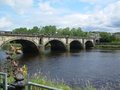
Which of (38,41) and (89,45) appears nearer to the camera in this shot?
(38,41)

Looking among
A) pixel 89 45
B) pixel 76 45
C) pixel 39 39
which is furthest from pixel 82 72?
pixel 89 45

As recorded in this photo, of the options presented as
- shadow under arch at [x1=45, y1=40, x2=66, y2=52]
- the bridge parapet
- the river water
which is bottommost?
the river water

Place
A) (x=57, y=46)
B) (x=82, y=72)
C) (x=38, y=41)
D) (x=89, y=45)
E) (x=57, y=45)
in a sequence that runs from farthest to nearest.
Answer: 1. (x=89, y=45)
2. (x=57, y=46)
3. (x=57, y=45)
4. (x=38, y=41)
5. (x=82, y=72)

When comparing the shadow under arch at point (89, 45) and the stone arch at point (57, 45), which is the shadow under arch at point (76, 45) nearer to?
the shadow under arch at point (89, 45)

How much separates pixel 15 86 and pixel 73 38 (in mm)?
124827

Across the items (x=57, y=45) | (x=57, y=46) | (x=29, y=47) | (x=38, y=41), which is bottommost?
(x=57, y=46)

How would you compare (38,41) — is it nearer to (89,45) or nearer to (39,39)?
(39,39)

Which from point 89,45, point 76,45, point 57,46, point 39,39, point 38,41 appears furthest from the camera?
point 89,45

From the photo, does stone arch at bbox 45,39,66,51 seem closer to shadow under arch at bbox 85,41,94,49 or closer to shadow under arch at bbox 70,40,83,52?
shadow under arch at bbox 70,40,83,52

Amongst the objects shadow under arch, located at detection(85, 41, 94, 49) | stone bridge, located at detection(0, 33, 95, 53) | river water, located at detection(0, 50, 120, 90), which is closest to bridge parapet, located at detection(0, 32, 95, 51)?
stone bridge, located at detection(0, 33, 95, 53)

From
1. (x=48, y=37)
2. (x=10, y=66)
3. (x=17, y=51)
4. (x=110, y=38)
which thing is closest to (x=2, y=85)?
(x=17, y=51)

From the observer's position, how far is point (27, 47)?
351 ft

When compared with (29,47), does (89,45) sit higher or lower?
lower

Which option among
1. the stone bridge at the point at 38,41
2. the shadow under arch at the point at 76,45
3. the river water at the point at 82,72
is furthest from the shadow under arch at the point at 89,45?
the river water at the point at 82,72
